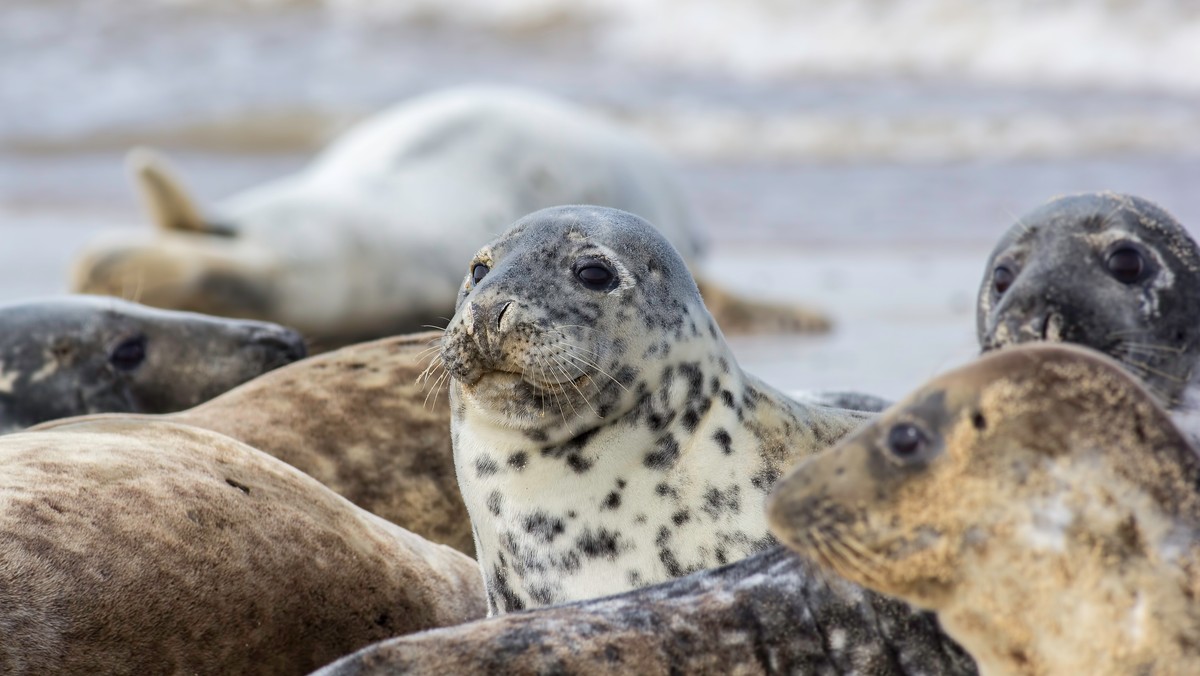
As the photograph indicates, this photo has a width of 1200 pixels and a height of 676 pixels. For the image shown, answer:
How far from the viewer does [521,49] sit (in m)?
19.9

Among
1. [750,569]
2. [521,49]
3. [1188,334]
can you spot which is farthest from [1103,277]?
[521,49]

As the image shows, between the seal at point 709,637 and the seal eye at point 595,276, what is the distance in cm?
88

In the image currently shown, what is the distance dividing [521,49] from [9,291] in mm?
11889

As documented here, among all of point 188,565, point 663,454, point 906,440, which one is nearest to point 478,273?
point 663,454

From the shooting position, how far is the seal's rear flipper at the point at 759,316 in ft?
25.4

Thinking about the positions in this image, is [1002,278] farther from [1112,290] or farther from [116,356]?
[116,356]

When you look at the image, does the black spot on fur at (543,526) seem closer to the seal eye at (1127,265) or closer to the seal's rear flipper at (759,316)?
the seal eye at (1127,265)

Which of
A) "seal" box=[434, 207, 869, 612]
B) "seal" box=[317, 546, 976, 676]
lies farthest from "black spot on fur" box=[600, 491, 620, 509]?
"seal" box=[317, 546, 976, 676]

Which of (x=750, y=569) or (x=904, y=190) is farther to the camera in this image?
(x=904, y=190)

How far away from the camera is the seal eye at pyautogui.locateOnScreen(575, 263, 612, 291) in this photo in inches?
135

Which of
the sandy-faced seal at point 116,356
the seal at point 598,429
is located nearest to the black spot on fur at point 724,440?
the seal at point 598,429

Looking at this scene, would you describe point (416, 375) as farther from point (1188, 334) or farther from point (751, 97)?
point (751, 97)

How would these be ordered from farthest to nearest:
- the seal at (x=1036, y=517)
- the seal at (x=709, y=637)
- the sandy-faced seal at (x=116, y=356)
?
1. the sandy-faced seal at (x=116, y=356)
2. the seal at (x=709, y=637)
3. the seal at (x=1036, y=517)

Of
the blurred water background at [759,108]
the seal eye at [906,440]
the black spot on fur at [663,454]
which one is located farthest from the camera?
the blurred water background at [759,108]
